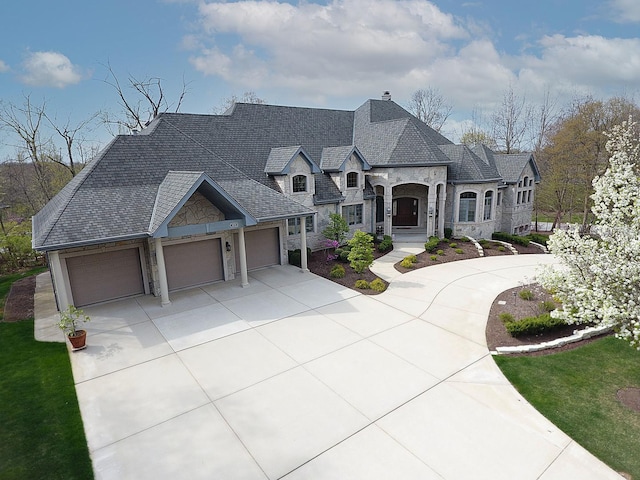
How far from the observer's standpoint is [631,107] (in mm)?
30688

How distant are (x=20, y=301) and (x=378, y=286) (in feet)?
53.5

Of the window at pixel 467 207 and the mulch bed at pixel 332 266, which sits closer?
the mulch bed at pixel 332 266

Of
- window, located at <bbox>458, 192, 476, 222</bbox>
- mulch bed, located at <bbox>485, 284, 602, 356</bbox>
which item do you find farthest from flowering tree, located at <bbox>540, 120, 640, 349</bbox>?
window, located at <bbox>458, 192, 476, 222</bbox>

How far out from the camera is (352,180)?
24016 mm

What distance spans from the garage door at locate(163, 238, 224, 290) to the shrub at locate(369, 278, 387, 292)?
290 inches

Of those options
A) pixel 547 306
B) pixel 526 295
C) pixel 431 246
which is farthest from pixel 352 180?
pixel 547 306

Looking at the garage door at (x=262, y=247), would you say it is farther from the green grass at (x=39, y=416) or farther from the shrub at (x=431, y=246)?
the shrub at (x=431, y=246)

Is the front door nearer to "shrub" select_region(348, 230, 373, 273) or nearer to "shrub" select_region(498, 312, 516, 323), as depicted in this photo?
"shrub" select_region(348, 230, 373, 273)

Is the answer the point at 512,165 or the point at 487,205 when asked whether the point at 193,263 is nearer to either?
the point at 487,205

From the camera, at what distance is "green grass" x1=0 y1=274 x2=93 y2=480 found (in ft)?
22.2

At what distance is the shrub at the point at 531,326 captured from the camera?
11.5 meters

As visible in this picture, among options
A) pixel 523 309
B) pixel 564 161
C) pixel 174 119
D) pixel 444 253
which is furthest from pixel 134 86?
pixel 564 161

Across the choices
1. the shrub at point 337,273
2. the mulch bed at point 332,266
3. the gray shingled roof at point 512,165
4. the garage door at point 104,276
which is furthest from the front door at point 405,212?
the garage door at point 104,276

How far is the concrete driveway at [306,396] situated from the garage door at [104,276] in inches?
30.4
